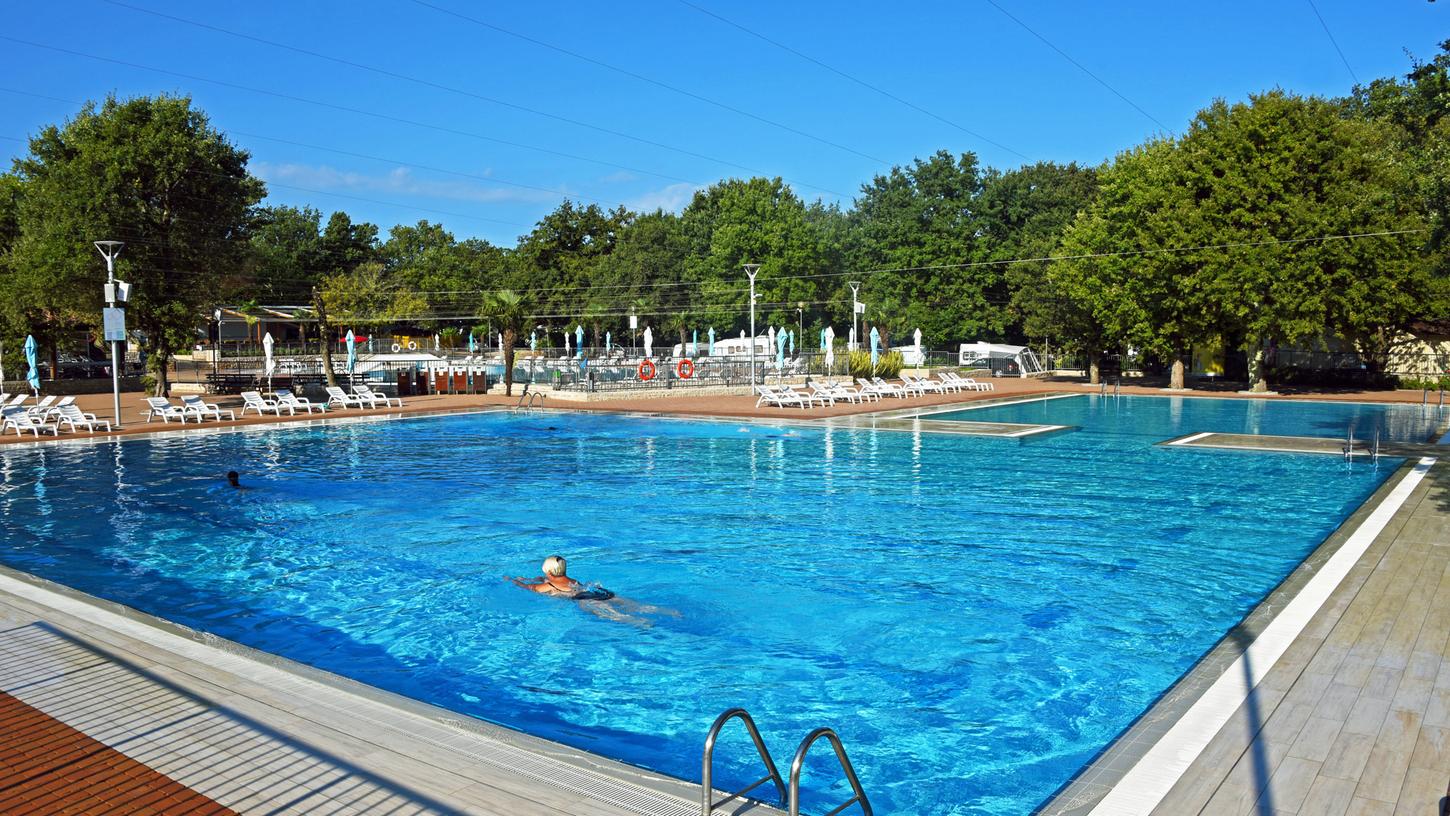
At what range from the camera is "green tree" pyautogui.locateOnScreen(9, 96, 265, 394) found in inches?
1212

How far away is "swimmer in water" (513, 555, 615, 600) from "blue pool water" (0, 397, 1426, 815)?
30 cm

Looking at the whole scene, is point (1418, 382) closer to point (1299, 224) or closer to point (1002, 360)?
point (1299, 224)

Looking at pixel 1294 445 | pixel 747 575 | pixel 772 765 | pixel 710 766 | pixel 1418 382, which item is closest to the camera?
pixel 710 766

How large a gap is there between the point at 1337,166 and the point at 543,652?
36413mm

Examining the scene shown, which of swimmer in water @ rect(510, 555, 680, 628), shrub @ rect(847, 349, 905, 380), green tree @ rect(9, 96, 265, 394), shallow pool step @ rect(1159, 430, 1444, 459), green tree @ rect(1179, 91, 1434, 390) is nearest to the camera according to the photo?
swimmer in water @ rect(510, 555, 680, 628)

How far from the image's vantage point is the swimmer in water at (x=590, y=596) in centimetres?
989

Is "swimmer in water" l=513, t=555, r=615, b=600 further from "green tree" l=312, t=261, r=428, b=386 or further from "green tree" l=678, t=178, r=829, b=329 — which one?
"green tree" l=312, t=261, r=428, b=386

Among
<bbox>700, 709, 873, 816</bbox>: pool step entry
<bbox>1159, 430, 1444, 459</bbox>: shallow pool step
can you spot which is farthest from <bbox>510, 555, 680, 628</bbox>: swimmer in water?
<bbox>1159, 430, 1444, 459</bbox>: shallow pool step

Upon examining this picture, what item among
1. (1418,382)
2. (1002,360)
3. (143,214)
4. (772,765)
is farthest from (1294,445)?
(1002,360)

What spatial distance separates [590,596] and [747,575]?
1993 millimetres

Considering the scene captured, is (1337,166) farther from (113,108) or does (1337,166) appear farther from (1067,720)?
(113,108)

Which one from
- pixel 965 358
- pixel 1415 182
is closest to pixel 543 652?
pixel 1415 182

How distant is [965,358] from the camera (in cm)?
5750

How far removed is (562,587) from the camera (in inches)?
400
